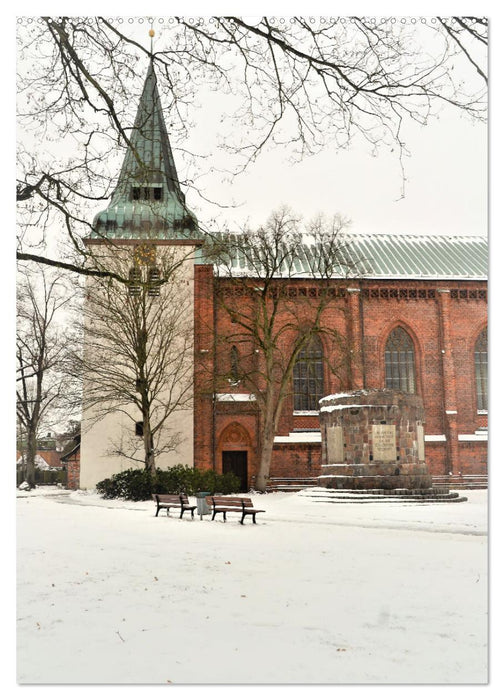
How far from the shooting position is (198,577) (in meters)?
6.72

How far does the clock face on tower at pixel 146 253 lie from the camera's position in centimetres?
802

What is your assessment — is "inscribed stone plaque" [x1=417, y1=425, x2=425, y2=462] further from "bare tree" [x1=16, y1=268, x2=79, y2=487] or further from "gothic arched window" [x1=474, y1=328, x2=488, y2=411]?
"bare tree" [x1=16, y1=268, x2=79, y2=487]

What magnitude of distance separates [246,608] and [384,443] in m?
10.6

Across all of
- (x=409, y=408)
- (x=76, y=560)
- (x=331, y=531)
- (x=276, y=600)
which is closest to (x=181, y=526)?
(x=331, y=531)

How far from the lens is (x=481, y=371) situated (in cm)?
1136

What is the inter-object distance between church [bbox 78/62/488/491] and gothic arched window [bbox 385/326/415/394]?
0.14 ft

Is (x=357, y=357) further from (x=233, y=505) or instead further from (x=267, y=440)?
(x=233, y=505)

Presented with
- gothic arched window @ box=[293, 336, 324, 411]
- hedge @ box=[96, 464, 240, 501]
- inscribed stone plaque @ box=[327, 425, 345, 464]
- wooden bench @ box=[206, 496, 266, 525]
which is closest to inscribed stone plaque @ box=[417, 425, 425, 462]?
inscribed stone plaque @ box=[327, 425, 345, 464]

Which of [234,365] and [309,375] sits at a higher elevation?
[234,365]

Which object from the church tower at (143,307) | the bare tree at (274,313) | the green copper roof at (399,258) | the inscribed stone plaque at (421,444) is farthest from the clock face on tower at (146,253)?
the inscribed stone plaque at (421,444)

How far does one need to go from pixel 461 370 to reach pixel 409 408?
2932mm

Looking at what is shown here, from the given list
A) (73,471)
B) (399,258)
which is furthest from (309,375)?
(73,471)

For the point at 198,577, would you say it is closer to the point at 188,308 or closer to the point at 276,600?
the point at 276,600
